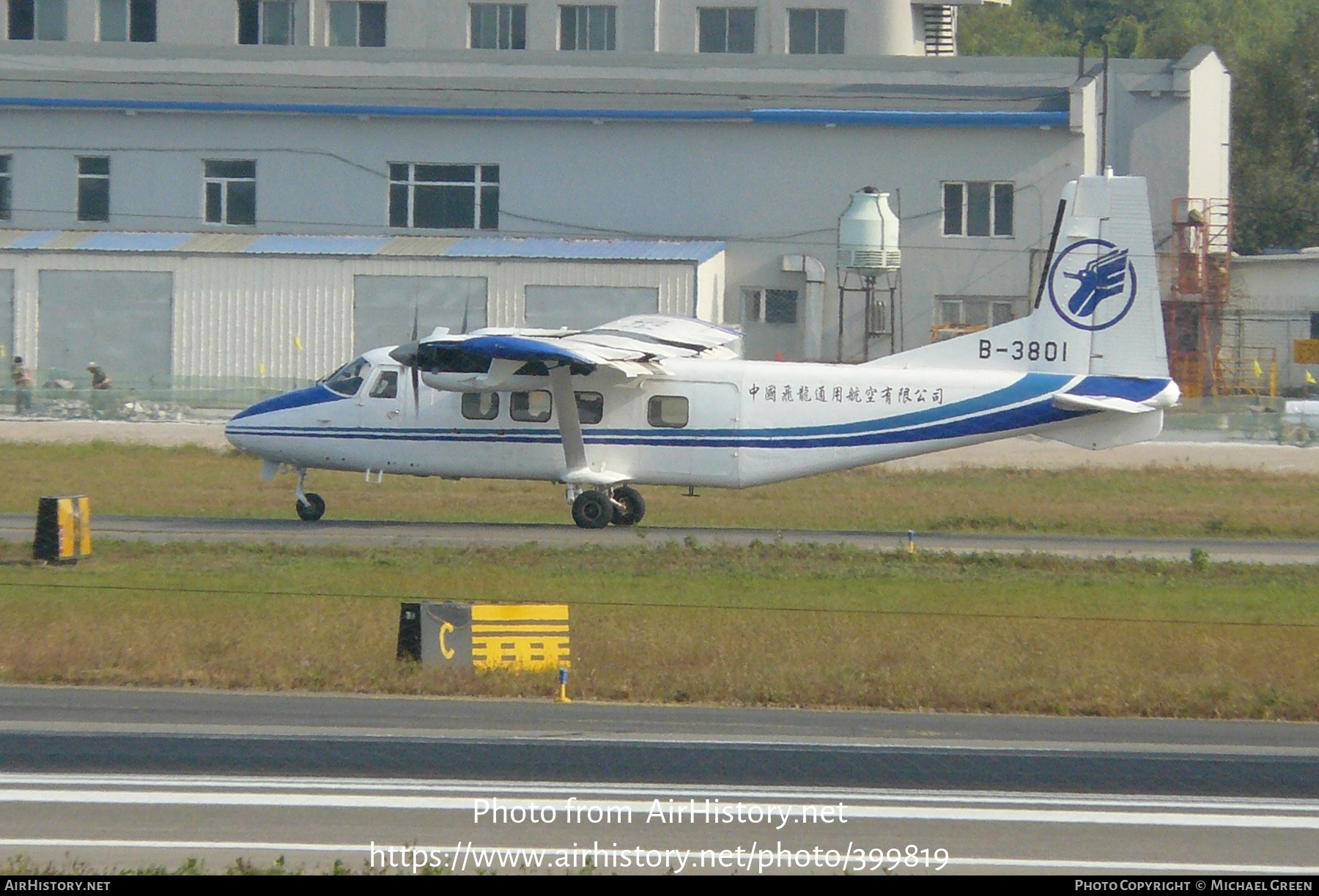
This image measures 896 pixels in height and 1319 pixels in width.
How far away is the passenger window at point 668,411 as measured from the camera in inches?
1043

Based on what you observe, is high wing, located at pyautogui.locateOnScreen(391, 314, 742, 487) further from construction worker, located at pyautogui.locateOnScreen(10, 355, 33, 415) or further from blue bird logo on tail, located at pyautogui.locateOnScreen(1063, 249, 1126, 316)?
construction worker, located at pyautogui.locateOnScreen(10, 355, 33, 415)

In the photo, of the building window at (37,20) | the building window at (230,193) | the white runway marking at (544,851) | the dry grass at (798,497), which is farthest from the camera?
the building window at (37,20)

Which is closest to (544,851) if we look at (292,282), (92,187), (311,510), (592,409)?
(592,409)

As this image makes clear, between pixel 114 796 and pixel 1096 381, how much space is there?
61.7 feet

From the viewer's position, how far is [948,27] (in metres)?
67.8

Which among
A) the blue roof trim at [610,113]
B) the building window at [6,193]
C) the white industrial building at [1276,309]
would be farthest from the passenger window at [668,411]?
the white industrial building at [1276,309]

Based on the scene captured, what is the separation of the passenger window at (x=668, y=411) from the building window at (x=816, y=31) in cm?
4036

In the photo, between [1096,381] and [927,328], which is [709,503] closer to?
[1096,381]

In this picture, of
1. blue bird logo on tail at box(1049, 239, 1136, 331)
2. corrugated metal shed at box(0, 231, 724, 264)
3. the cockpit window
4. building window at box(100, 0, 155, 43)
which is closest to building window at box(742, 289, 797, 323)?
corrugated metal shed at box(0, 231, 724, 264)

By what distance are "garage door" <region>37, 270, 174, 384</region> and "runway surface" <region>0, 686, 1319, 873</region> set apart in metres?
35.3

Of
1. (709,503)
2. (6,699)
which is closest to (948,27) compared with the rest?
(709,503)

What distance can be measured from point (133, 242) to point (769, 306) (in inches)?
805

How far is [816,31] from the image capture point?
63875 mm

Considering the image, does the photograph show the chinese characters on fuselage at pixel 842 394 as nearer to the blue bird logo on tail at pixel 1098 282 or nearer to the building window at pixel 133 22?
the blue bird logo on tail at pixel 1098 282
